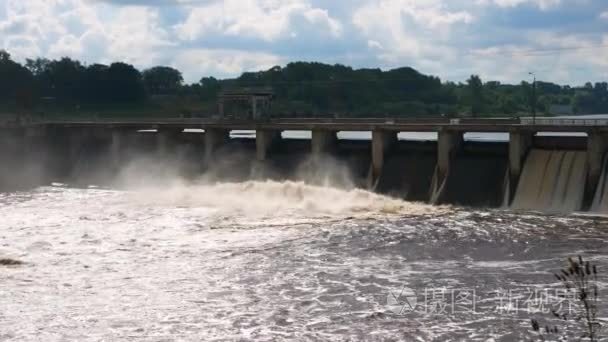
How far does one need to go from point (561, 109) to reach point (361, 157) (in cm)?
10352

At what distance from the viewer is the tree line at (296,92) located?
10111cm

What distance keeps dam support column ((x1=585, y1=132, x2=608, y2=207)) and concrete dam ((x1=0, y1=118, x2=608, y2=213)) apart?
1.8 inches

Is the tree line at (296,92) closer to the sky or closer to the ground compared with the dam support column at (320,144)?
closer to the sky

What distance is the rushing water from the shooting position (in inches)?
704

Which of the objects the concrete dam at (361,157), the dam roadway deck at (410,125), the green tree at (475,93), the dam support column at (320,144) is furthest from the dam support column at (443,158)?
the green tree at (475,93)

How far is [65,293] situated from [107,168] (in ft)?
111

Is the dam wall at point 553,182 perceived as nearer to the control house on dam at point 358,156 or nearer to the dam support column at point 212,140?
the control house on dam at point 358,156

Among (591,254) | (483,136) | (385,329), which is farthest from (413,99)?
(385,329)

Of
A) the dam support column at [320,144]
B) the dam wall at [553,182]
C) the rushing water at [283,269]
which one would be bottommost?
the rushing water at [283,269]

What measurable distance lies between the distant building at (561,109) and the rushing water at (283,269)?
330 feet

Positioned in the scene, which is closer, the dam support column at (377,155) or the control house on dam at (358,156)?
the control house on dam at (358,156)

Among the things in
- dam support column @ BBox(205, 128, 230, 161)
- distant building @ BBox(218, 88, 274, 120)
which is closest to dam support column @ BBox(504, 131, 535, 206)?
dam support column @ BBox(205, 128, 230, 161)

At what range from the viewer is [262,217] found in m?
34.3
